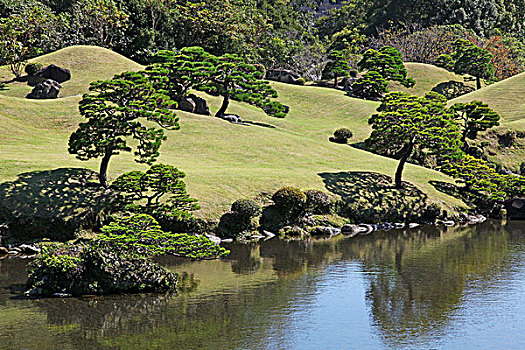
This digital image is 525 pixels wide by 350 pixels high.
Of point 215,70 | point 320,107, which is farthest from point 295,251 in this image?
point 320,107

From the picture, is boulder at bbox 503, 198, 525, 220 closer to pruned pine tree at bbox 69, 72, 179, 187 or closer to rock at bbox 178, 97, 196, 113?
pruned pine tree at bbox 69, 72, 179, 187

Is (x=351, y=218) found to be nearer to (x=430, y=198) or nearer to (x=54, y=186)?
(x=430, y=198)

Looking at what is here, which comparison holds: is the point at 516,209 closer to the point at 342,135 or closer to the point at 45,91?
the point at 342,135

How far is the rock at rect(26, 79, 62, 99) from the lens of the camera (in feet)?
200

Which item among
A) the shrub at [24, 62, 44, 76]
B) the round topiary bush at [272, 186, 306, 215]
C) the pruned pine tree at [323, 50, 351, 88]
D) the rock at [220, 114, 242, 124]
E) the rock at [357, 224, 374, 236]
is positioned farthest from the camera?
the pruned pine tree at [323, 50, 351, 88]

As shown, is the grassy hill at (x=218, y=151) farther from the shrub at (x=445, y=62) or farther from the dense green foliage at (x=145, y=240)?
the shrub at (x=445, y=62)

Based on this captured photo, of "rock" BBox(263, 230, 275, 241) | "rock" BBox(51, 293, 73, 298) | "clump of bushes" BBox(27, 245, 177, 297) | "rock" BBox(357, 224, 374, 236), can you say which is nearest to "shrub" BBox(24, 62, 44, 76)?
"rock" BBox(263, 230, 275, 241)

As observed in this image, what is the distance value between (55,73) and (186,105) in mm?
19149

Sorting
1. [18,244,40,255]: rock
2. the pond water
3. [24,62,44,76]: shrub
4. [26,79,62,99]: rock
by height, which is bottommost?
the pond water

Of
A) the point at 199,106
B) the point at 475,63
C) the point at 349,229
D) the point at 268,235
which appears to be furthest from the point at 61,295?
the point at 475,63

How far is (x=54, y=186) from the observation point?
32094mm

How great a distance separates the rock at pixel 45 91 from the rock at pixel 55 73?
4857 millimetres

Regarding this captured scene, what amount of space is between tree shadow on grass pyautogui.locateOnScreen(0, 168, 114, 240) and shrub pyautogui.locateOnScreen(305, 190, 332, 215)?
1401 centimetres

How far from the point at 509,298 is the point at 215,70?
44.3 meters
